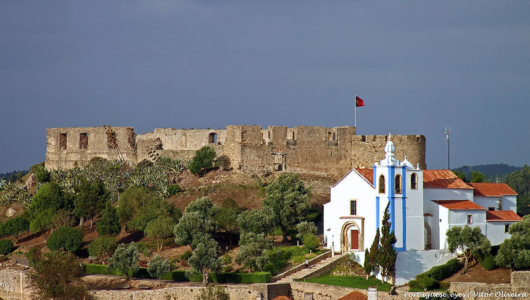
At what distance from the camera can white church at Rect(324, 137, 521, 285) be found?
4103 cm

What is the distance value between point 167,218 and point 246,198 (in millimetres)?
6852

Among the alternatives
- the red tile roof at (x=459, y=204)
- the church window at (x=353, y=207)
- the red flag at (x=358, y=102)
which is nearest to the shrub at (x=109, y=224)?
the church window at (x=353, y=207)

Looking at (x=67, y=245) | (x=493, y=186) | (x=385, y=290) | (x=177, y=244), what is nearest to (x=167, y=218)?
(x=177, y=244)

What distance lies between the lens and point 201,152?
55.8 m

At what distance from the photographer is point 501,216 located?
44.3m

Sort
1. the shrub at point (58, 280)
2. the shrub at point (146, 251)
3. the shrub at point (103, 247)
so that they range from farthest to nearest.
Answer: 1. the shrub at point (103, 247)
2. the shrub at point (146, 251)
3. the shrub at point (58, 280)

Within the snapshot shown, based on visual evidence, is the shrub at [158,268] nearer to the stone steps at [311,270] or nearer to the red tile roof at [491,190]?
the stone steps at [311,270]

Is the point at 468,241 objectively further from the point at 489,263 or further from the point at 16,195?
the point at 16,195

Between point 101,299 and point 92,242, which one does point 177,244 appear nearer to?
point 92,242

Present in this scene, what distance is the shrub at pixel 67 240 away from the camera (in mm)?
46375

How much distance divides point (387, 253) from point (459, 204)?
19.8ft

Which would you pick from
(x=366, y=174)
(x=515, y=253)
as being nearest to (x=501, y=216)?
(x=515, y=253)

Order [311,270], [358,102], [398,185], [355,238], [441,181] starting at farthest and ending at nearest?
[358,102]
[441,181]
[355,238]
[398,185]
[311,270]

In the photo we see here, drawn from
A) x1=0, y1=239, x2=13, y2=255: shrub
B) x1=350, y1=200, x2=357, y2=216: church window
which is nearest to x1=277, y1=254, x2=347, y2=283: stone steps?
x1=350, y1=200, x2=357, y2=216: church window
